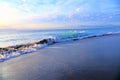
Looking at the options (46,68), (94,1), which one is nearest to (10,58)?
(46,68)

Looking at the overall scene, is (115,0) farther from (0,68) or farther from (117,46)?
(0,68)

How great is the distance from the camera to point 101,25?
1889mm

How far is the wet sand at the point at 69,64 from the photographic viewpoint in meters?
1.65

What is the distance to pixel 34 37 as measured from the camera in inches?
88.0

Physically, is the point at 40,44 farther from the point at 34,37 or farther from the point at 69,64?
the point at 69,64

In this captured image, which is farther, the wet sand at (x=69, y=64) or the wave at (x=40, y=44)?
the wave at (x=40, y=44)

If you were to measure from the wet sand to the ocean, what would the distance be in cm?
10

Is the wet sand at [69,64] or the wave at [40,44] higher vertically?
the wave at [40,44]

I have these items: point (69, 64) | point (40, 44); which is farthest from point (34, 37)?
point (69, 64)

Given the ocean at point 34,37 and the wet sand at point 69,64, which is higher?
the ocean at point 34,37

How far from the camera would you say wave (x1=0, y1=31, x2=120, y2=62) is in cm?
202

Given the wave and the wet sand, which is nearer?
the wet sand

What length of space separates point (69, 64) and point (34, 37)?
1.95ft

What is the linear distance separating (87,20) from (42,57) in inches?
21.3
